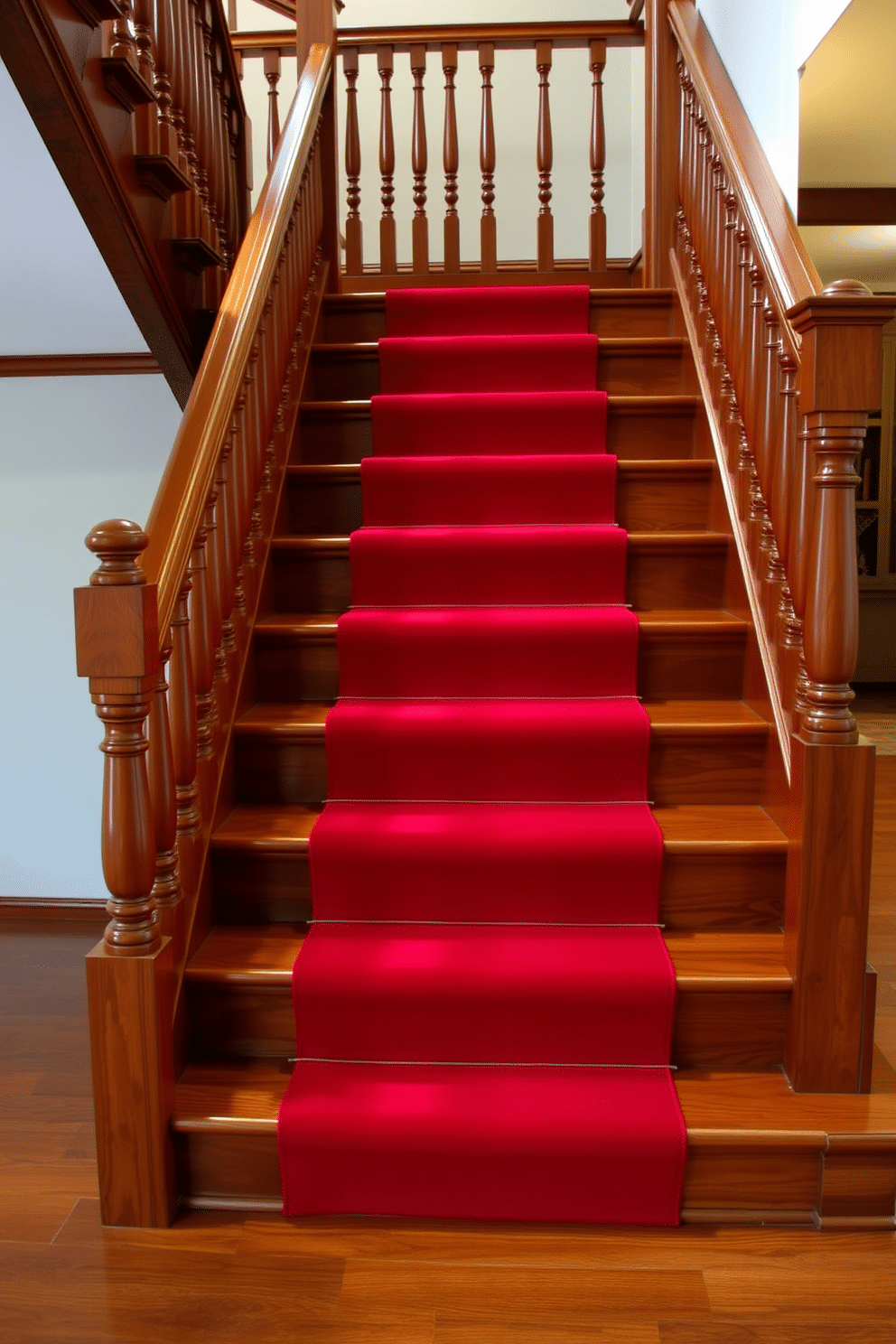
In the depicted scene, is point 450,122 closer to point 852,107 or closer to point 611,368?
point 611,368

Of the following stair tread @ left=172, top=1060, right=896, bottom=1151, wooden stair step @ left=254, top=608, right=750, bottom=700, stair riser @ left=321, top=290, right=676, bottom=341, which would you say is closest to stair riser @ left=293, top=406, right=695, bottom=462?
stair riser @ left=321, top=290, right=676, bottom=341

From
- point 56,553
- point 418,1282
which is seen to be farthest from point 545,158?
point 418,1282

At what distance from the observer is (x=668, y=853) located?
6.79ft

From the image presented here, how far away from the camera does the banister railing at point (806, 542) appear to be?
1.76m

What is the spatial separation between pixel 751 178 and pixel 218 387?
1.23 meters

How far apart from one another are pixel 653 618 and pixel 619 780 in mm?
466

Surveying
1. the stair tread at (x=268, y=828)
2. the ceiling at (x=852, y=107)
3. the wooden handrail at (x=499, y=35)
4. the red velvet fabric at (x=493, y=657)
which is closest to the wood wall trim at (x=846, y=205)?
the ceiling at (x=852, y=107)

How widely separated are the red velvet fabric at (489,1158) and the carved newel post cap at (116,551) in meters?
0.90

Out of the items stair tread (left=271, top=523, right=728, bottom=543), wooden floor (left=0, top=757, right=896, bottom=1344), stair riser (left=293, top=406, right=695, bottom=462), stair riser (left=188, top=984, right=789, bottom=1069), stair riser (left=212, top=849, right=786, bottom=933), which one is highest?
stair riser (left=293, top=406, right=695, bottom=462)

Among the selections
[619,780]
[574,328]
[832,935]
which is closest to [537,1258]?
[832,935]

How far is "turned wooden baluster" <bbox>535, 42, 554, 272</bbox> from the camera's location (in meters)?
3.72

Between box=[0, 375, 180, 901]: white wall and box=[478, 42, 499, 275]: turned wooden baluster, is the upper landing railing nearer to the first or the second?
box=[478, 42, 499, 275]: turned wooden baluster

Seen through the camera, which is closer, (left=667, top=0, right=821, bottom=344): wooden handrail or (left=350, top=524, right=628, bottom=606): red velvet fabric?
(left=667, top=0, right=821, bottom=344): wooden handrail

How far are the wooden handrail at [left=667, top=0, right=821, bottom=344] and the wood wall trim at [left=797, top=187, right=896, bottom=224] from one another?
2.81 ft
